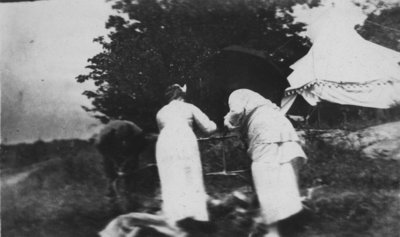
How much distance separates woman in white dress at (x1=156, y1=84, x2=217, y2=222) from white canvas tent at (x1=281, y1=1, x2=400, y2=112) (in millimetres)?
786

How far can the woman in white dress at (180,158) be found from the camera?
400 centimetres

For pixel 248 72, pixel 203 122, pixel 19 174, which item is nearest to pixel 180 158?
pixel 203 122

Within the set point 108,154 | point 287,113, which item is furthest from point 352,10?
point 108,154

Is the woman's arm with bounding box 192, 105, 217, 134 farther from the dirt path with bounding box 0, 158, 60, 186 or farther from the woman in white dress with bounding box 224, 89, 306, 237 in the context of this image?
the dirt path with bounding box 0, 158, 60, 186

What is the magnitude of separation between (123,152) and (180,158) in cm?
47

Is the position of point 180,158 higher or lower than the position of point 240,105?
lower

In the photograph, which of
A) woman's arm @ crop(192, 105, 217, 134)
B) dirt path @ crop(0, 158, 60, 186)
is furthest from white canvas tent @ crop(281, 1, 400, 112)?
dirt path @ crop(0, 158, 60, 186)

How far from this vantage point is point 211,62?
4.17m

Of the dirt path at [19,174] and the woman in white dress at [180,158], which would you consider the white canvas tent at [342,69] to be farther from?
the dirt path at [19,174]

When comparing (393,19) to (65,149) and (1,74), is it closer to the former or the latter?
(65,149)

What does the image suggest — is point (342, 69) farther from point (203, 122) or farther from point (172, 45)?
point (172, 45)

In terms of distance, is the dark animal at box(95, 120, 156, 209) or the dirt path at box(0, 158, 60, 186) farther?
the dirt path at box(0, 158, 60, 186)

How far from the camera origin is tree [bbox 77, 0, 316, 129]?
13.6 feet

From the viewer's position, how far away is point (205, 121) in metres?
4.11
